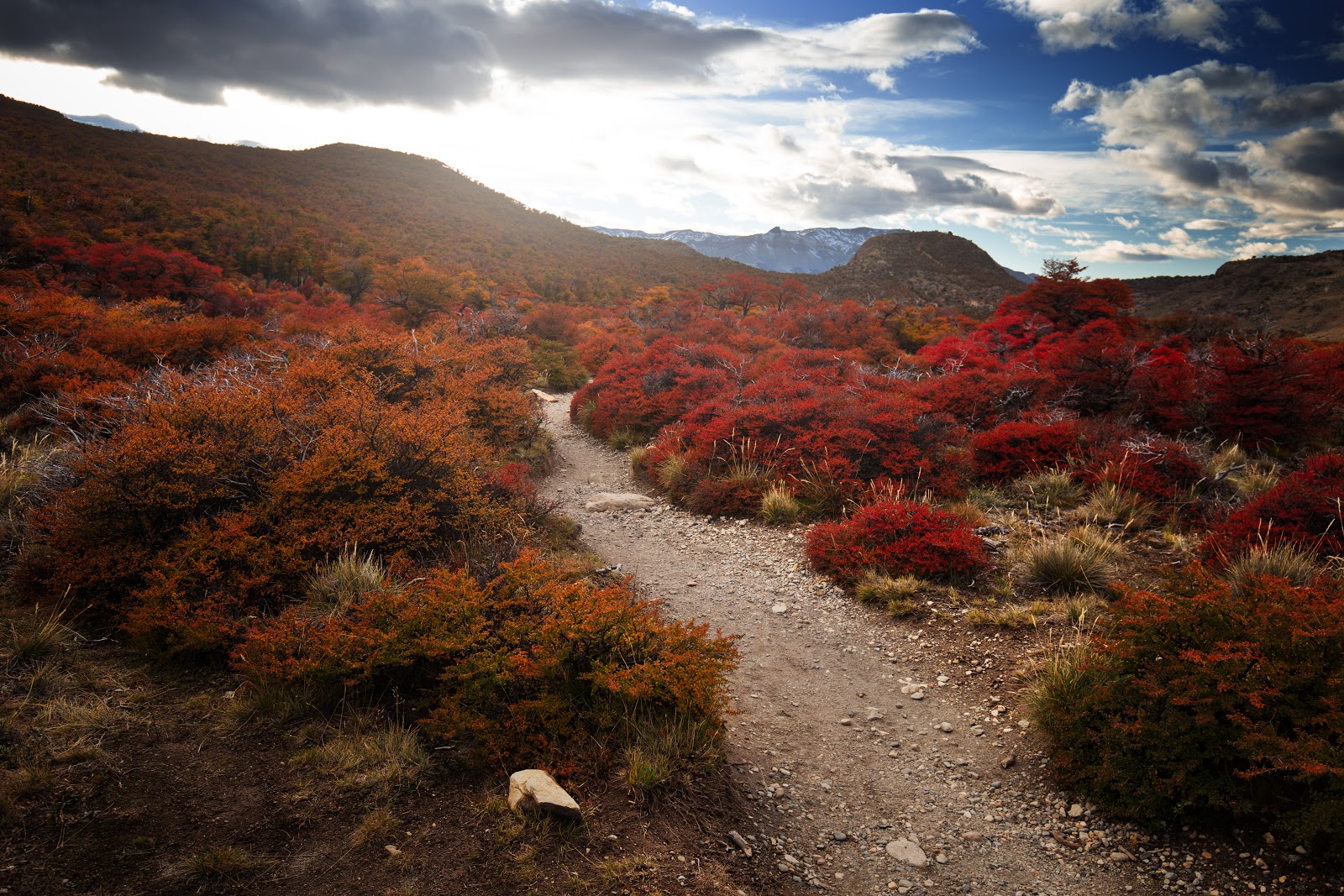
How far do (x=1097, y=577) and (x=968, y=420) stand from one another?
5.75 meters

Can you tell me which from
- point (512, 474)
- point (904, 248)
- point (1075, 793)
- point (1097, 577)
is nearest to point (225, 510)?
point (512, 474)

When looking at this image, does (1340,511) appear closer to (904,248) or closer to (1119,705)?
(1119,705)

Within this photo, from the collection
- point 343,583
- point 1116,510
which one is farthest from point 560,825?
point 1116,510

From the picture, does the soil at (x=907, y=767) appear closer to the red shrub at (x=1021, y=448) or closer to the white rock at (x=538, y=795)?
the white rock at (x=538, y=795)

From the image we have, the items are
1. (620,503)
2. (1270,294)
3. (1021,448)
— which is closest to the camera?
(1021,448)

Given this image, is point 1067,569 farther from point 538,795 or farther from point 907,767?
point 538,795

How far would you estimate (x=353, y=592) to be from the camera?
4.56m

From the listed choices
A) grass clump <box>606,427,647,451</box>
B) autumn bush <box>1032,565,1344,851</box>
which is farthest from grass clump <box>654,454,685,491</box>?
autumn bush <box>1032,565,1344,851</box>

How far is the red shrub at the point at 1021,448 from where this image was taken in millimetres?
8633

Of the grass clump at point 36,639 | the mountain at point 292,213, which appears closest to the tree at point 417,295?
the mountain at point 292,213

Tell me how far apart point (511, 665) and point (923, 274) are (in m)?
53.4

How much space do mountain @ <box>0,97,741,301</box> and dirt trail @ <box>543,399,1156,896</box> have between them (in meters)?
26.7

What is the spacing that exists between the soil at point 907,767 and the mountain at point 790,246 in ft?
498

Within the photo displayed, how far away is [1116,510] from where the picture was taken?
6961mm
